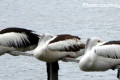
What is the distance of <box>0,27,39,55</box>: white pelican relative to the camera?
6418mm

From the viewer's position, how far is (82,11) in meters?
24.9

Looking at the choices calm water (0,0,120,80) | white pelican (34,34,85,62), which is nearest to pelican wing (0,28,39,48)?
white pelican (34,34,85,62)

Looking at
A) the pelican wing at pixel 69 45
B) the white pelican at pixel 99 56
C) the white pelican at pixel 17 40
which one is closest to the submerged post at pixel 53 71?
the pelican wing at pixel 69 45

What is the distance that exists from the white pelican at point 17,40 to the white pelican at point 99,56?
3.30 feet

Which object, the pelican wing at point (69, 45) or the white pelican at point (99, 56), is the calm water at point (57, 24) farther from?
the white pelican at point (99, 56)

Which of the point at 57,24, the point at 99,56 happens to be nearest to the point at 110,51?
the point at 99,56

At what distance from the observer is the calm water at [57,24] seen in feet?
37.4

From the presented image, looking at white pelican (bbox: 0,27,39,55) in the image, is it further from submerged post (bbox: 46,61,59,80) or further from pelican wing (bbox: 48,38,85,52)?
submerged post (bbox: 46,61,59,80)

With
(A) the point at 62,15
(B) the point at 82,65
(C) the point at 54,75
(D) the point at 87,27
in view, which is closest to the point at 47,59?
(C) the point at 54,75

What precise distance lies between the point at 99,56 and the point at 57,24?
14366mm

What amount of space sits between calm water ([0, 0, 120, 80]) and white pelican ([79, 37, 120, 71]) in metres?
5.08

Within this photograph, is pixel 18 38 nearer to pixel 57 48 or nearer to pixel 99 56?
pixel 57 48

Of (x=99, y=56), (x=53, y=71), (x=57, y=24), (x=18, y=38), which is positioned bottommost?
(x=57, y=24)

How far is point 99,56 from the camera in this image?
555 centimetres
